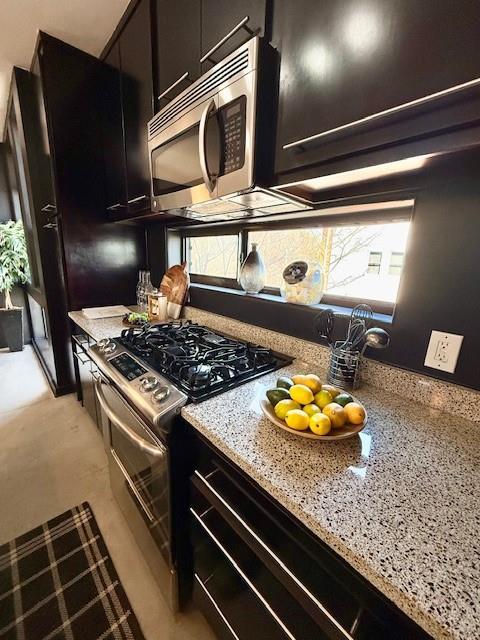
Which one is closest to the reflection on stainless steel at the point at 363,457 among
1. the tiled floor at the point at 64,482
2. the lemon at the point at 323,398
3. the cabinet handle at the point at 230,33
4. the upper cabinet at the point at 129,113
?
the lemon at the point at 323,398

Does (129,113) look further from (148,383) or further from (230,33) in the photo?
(148,383)

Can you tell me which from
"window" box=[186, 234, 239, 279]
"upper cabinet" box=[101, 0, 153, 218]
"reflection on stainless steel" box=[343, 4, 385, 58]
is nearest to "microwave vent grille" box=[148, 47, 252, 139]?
"reflection on stainless steel" box=[343, 4, 385, 58]

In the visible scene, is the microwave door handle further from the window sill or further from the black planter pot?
the black planter pot

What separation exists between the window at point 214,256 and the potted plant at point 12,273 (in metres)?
2.41

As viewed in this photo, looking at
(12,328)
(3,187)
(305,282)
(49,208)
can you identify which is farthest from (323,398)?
(3,187)

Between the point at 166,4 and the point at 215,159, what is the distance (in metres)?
0.85

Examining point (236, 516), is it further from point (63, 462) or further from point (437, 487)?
point (63, 462)

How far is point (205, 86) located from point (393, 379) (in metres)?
1.15

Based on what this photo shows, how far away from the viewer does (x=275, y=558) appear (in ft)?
1.80

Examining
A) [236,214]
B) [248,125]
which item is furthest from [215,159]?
[236,214]

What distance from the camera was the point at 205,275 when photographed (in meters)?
1.85

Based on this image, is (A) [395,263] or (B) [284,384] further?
(A) [395,263]

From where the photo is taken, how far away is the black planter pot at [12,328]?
327cm

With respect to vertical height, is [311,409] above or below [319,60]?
below
